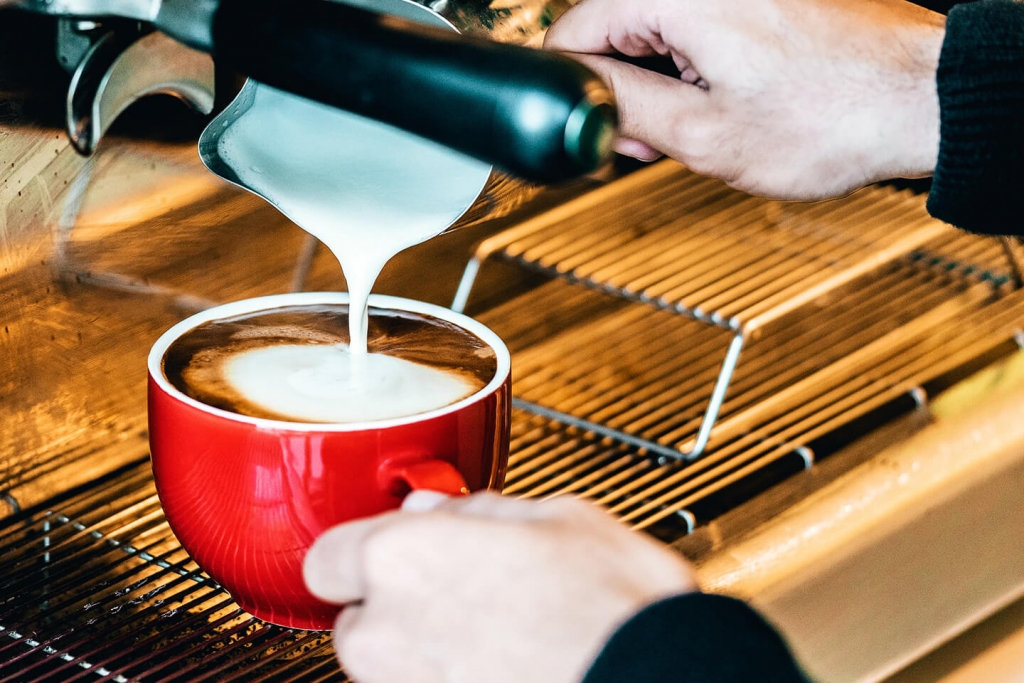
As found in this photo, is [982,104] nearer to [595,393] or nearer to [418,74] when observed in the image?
[595,393]

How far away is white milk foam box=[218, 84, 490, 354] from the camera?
1.39ft

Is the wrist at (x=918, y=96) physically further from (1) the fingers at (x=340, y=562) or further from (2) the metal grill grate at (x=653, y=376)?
(1) the fingers at (x=340, y=562)

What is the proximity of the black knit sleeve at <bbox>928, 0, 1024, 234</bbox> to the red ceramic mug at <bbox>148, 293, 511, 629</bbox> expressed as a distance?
26 cm

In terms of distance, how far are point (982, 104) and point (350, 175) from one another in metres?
0.30

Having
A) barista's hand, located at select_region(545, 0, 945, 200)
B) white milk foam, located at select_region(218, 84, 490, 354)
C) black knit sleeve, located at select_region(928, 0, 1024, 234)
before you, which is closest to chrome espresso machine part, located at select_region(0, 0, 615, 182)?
white milk foam, located at select_region(218, 84, 490, 354)

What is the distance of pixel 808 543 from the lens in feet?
1.68

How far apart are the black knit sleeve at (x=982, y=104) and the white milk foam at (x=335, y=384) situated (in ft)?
0.86

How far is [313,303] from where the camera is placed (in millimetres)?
519

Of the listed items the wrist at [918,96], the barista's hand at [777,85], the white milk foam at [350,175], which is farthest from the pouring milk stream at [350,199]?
the wrist at [918,96]

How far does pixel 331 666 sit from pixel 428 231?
0.55ft

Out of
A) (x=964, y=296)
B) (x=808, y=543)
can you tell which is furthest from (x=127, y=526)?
(x=964, y=296)

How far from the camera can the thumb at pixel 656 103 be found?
528mm

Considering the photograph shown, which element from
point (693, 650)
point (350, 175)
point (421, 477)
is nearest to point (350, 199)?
point (350, 175)

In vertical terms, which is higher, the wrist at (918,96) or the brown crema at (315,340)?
the wrist at (918,96)
